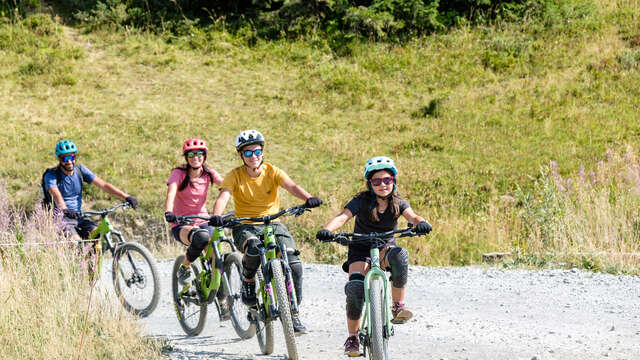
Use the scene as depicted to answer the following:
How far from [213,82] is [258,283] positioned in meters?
17.3

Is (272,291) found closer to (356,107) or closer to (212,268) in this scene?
(212,268)

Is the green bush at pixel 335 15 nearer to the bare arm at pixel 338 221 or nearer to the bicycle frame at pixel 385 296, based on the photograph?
the bare arm at pixel 338 221

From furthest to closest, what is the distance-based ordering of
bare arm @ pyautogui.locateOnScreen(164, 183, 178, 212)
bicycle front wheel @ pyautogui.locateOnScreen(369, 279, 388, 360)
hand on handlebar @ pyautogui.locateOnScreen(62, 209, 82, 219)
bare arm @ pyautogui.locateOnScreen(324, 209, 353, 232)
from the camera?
hand on handlebar @ pyautogui.locateOnScreen(62, 209, 82, 219)
bare arm @ pyautogui.locateOnScreen(164, 183, 178, 212)
bare arm @ pyautogui.locateOnScreen(324, 209, 353, 232)
bicycle front wheel @ pyautogui.locateOnScreen(369, 279, 388, 360)

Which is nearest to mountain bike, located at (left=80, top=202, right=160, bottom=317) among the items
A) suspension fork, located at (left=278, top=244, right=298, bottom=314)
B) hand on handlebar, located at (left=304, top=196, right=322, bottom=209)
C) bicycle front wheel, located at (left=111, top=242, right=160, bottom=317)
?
bicycle front wheel, located at (left=111, top=242, right=160, bottom=317)

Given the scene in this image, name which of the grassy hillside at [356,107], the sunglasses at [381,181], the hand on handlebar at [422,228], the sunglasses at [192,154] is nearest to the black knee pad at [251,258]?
the sunglasses at [381,181]

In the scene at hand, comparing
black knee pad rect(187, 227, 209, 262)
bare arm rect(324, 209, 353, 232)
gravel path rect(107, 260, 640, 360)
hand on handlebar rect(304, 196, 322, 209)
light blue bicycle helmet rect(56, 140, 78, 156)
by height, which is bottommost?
gravel path rect(107, 260, 640, 360)

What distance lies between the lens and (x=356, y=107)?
2073cm

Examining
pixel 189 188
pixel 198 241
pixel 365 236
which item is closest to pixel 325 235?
pixel 365 236

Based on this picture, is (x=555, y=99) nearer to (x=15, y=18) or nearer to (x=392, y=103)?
(x=392, y=103)

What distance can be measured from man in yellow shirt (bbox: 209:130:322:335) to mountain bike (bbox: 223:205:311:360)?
11 centimetres

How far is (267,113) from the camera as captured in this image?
20391mm

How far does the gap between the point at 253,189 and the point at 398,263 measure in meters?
1.90

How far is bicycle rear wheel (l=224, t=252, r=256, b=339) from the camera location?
659cm

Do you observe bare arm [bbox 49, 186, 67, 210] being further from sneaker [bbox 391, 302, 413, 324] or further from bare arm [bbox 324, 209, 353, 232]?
sneaker [bbox 391, 302, 413, 324]
